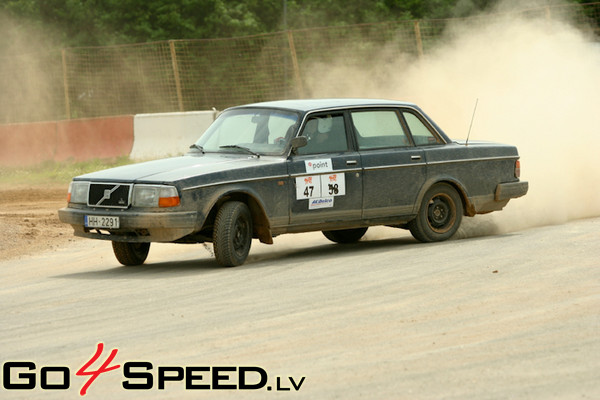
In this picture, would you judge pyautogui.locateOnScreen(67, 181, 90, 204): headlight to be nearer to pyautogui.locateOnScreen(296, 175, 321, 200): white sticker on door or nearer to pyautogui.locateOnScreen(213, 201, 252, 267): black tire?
pyautogui.locateOnScreen(213, 201, 252, 267): black tire

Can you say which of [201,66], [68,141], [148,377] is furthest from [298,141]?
[201,66]

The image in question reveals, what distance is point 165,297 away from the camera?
327 inches

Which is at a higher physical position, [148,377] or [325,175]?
[325,175]

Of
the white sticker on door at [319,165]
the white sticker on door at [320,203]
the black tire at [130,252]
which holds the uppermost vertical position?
the white sticker on door at [319,165]

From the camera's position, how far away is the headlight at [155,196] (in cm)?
941

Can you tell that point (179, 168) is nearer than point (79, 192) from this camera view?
Yes

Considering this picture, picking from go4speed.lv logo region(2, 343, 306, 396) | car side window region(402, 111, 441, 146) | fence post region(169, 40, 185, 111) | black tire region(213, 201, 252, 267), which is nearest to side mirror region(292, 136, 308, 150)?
black tire region(213, 201, 252, 267)

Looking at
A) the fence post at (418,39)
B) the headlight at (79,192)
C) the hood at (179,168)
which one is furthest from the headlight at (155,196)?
the fence post at (418,39)

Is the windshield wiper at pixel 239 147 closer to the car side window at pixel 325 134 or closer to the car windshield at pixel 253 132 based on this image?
the car windshield at pixel 253 132

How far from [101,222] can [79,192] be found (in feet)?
1.73

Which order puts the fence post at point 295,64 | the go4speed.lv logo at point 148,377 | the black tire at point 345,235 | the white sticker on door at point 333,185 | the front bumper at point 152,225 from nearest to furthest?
1. the go4speed.lv logo at point 148,377
2. the front bumper at point 152,225
3. the white sticker on door at point 333,185
4. the black tire at point 345,235
5. the fence post at point 295,64

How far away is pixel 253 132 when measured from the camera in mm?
10672

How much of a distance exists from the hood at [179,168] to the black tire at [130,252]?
835mm

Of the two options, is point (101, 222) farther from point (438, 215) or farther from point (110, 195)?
point (438, 215)
